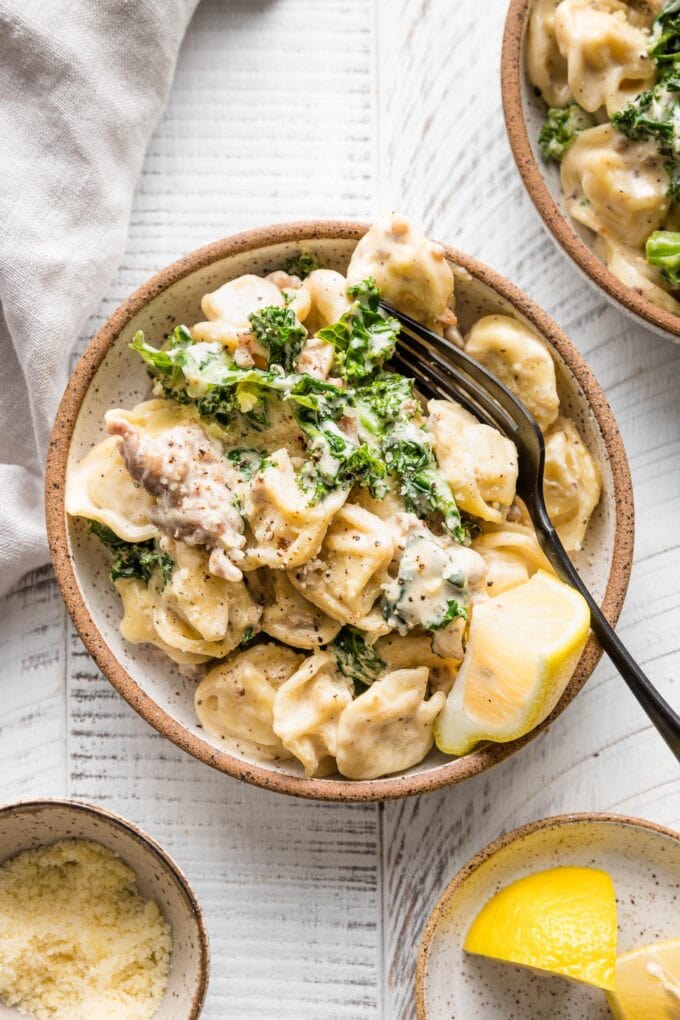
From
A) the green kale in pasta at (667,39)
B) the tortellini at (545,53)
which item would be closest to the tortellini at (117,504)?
the tortellini at (545,53)

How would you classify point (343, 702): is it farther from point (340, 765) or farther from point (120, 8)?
point (120, 8)

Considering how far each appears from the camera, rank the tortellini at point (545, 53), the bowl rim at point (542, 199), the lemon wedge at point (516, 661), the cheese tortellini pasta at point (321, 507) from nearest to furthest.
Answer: the lemon wedge at point (516, 661) < the cheese tortellini pasta at point (321, 507) < the bowl rim at point (542, 199) < the tortellini at point (545, 53)

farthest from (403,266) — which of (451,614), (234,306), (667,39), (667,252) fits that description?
(667,39)

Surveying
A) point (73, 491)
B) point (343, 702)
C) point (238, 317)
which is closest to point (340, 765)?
point (343, 702)

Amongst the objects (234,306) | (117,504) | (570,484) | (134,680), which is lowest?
(134,680)

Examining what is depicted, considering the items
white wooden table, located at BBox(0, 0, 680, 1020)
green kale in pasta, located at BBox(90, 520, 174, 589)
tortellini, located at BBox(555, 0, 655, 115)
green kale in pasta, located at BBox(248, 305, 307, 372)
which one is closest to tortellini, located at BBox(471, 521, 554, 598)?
white wooden table, located at BBox(0, 0, 680, 1020)

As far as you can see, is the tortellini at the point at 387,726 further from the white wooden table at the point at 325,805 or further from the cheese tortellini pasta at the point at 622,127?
the cheese tortellini pasta at the point at 622,127

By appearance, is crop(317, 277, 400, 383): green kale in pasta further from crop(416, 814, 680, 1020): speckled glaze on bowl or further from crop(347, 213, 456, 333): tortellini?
crop(416, 814, 680, 1020): speckled glaze on bowl

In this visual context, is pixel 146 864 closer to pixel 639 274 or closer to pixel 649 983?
pixel 649 983
